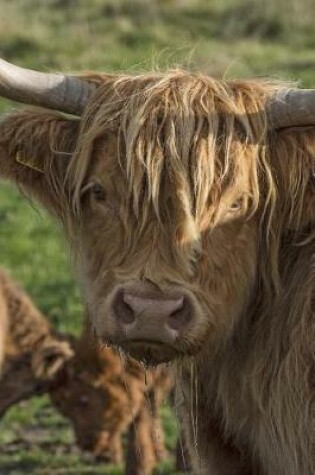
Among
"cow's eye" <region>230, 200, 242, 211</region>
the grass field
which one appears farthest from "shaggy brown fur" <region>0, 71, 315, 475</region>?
the grass field

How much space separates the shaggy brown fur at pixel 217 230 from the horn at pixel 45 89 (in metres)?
0.08

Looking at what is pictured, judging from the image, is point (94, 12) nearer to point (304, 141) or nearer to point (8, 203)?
point (8, 203)

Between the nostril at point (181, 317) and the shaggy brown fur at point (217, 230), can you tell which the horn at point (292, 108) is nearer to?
the shaggy brown fur at point (217, 230)

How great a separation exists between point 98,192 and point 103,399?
416 cm

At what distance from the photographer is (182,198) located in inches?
174

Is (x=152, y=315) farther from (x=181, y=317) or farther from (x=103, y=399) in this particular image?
(x=103, y=399)

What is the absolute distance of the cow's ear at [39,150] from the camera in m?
4.89

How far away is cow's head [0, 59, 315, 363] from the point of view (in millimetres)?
4371

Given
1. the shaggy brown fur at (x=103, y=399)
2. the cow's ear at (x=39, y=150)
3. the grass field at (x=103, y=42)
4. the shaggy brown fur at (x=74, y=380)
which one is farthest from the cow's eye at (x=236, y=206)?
the grass field at (x=103, y=42)

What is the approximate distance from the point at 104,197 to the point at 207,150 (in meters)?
0.40

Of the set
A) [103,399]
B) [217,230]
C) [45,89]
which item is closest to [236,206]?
[217,230]

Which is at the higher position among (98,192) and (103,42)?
(103,42)

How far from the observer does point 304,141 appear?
4.62 metres

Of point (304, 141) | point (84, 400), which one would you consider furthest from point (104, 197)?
point (84, 400)
